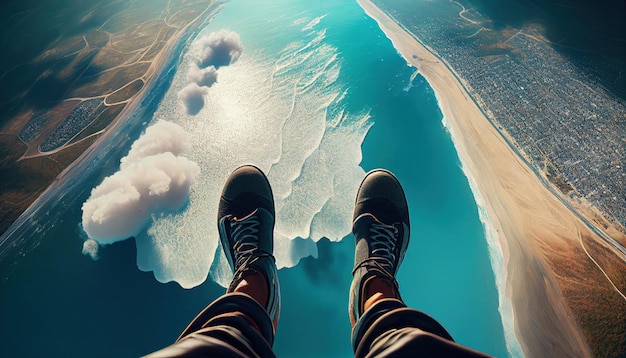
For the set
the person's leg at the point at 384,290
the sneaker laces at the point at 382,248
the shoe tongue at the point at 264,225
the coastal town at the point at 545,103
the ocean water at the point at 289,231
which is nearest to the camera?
the person's leg at the point at 384,290

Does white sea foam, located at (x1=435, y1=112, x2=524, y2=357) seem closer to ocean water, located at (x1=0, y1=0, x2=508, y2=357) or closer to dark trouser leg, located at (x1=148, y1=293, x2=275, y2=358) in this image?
ocean water, located at (x1=0, y1=0, x2=508, y2=357)

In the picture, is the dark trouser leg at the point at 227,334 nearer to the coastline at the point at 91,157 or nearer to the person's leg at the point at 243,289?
the person's leg at the point at 243,289

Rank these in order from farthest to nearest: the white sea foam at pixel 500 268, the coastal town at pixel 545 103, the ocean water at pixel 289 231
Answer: the coastal town at pixel 545 103
the ocean water at pixel 289 231
the white sea foam at pixel 500 268

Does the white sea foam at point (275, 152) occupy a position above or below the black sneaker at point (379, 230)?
below

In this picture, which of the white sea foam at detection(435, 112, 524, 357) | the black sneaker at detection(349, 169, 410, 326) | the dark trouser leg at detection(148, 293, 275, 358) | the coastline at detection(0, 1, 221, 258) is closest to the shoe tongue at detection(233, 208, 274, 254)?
the black sneaker at detection(349, 169, 410, 326)

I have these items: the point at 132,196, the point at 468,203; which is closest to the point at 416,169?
the point at 468,203

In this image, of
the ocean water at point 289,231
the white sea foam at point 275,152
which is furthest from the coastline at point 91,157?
the white sea foam at point 275,152
